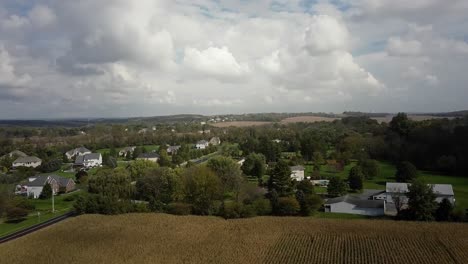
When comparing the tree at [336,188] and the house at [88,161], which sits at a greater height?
the tree at [336,188]

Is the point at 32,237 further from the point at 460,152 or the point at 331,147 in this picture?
the point at 331,147

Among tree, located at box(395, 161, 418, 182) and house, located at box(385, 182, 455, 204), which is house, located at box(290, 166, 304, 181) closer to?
tree, located at box(395, 161, 418, 182)

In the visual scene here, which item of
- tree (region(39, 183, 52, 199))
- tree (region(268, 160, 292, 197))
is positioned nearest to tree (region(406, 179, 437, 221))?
tree (region(268, 160, 292, 197))

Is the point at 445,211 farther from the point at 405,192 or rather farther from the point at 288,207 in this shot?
the point at 288,207

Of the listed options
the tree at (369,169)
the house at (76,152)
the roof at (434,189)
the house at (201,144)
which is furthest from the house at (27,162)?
the roof at (434,189)

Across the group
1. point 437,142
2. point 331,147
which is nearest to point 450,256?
point 437,142

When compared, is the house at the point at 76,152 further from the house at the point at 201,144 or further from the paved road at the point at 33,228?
the paved road at the point at 33,228
